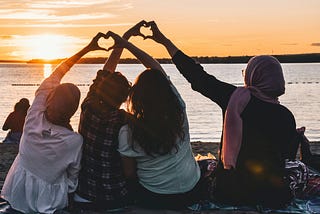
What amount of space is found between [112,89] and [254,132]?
130 centimetres

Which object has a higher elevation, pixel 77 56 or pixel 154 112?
pixel 77 56

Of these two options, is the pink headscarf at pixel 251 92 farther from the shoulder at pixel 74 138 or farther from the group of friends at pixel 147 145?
the shoulder at pixel 74 138

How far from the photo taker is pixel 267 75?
506cm

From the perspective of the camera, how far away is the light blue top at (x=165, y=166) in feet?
16.9

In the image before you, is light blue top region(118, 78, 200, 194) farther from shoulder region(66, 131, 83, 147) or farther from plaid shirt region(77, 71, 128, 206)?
shoulder region(66, 131, 83, 147)

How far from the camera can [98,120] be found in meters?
5.18

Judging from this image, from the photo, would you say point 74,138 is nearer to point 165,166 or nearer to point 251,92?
point 165,166

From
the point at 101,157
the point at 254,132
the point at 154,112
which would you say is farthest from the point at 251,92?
the point at 101,157

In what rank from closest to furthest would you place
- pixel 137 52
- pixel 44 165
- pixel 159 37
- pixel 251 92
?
pixel 251 92, pixel 44 165, pixel 137 52, pixel 159 37

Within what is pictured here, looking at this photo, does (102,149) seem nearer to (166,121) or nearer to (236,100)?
(166,121)

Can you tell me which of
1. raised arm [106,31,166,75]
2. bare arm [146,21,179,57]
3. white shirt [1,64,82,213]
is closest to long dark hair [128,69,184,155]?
raised arm [106,31,166,75]

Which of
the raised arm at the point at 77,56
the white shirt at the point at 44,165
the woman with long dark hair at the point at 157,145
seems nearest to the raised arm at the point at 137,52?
the woman with long dark hair at the point at 157,145

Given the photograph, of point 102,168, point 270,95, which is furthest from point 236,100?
point 102,168

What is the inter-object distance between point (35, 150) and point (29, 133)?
164mm
